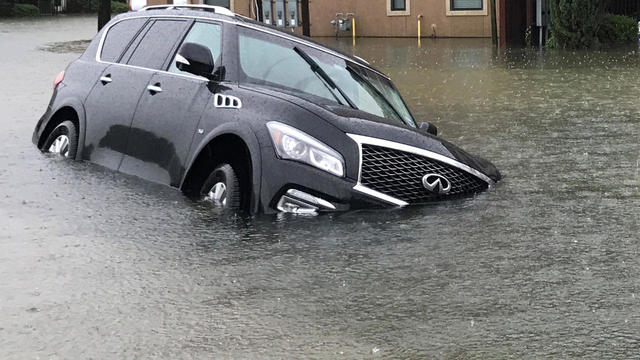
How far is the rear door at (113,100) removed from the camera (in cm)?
1026

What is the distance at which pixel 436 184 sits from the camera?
9.20 m

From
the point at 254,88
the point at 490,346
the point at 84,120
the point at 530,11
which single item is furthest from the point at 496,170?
the point at 530,11

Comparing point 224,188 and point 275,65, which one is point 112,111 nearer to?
point 275,65

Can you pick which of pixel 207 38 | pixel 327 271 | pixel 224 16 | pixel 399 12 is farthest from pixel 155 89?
pixel 399 12

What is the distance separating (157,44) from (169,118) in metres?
1.15

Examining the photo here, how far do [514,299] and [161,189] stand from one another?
426cm

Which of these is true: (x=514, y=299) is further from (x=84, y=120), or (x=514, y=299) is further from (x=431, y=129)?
(x=84, y=120)

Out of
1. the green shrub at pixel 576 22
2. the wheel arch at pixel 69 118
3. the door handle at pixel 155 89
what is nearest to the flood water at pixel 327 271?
the wheel arch at pixel 69 118

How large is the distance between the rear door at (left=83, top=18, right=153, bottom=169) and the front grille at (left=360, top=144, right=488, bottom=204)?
2454 mm

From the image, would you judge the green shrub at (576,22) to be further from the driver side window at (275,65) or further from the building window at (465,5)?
the driver side window at (275,65)

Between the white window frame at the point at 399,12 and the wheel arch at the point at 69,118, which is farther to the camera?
the white window frame at the point at 399,12

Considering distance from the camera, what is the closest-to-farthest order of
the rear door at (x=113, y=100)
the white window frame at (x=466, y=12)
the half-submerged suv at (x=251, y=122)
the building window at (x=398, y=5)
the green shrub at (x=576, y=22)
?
the half-submerged suv at (x=251, y=122) < the rear door at (x=113, y=100) < the green shrub at (x=576, y=22) < the white window frame at (x=466, y=12) < the building window at (x=398, y=5)

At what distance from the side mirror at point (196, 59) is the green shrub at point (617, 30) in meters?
27.2

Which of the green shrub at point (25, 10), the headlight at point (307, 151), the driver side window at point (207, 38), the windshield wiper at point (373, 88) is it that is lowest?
the headlight at point (307, 151)
